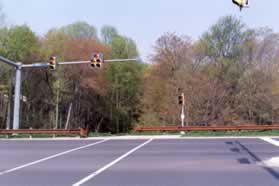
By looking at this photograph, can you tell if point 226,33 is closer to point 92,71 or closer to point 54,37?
point 92,71

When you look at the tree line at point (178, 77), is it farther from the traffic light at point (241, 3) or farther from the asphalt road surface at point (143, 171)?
the traffic light at point (241, 3)

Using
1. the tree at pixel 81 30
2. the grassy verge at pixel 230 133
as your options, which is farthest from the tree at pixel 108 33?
the grassy verge at pixel 230 133

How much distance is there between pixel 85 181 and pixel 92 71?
159 feet

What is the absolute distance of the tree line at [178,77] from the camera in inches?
2162

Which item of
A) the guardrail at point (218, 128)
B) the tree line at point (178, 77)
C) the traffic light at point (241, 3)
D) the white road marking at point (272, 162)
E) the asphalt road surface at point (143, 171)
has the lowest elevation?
the asphalt road surface at point (143, 171)

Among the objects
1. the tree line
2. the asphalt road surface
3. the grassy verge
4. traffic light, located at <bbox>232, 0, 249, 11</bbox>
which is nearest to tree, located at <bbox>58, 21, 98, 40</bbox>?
the tree line

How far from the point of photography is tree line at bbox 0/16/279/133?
180 ft

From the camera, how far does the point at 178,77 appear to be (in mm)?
55250

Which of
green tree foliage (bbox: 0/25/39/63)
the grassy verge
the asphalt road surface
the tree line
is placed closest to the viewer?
the asphalt road surface

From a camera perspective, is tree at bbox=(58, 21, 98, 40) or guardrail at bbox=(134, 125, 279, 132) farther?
tree at bbox=(58, 21, 98, 40)

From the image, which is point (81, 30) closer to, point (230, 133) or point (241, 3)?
point (230, 133)

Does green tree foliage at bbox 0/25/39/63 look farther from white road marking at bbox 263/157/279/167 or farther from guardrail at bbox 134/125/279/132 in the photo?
white road marking at bbox 263/157/279/167

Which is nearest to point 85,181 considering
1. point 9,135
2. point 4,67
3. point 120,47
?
point 9,135

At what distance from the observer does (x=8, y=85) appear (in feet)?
182
